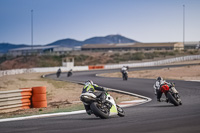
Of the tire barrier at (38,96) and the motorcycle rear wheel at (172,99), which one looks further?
the tire barrier at (38,96)

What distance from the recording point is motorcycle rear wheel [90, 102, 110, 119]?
984 centimetres

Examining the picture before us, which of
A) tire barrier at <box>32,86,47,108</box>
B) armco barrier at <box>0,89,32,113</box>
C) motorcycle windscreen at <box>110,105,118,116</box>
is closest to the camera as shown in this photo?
motorcycle windscreen at <box>110,105,118,116</box>

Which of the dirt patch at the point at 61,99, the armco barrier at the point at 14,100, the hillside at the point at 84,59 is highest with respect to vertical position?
the hillside at the point at 84,59

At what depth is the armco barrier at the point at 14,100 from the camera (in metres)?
14.8

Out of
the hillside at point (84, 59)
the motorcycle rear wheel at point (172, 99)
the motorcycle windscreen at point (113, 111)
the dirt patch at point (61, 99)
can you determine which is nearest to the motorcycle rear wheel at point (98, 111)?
the motorcycle windscreen at point (113, 111)

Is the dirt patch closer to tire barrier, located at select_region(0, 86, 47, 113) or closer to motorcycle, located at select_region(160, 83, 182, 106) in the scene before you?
tire barrier, located at select_region(0, 86, 47, 113)

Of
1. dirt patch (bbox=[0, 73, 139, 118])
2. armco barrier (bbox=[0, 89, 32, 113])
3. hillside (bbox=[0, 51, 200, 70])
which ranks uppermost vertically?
hillside (bbox=[0, 51, 200, 70])

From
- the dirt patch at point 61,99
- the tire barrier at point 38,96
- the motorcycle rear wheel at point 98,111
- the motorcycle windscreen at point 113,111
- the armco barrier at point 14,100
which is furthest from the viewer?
the tire barrier at point 38,96

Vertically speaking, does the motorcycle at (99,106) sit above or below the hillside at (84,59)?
below

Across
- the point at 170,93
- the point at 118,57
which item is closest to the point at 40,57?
the point at 118,57

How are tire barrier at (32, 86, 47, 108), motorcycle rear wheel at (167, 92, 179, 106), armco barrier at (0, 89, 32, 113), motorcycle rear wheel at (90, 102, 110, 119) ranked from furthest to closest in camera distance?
tire barrier at (32, 86, 47, 108), armco barrier at (0, 89, 32, 113), motorcycle rear wheel at (167, 92, 179, 106), motorcycle rear wheel at (90, 102, 110, 119)

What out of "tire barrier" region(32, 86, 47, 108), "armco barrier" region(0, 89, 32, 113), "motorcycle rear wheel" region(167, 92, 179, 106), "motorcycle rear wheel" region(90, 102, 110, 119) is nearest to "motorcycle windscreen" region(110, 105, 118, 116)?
"motorcycle rear wheel" region(90, 102, 110, 119)

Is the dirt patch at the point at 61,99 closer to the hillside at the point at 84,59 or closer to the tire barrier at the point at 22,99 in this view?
the tire barrier at the point at 22,99

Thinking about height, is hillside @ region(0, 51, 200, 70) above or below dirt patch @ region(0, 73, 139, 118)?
above
